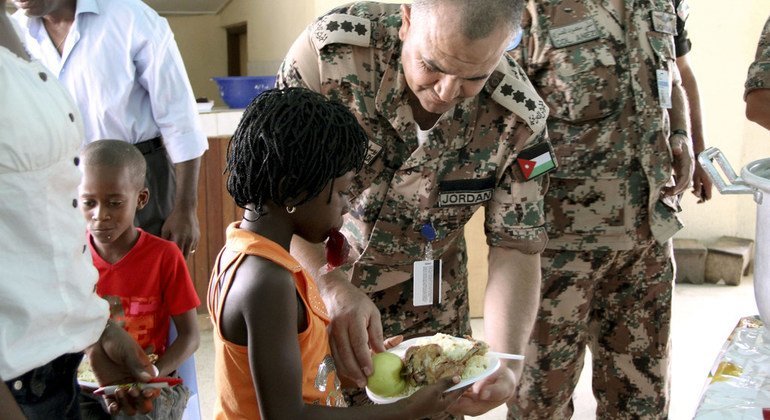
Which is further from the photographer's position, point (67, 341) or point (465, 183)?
point (465, 183)

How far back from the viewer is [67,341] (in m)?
1.11

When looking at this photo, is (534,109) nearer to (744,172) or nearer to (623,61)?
(744,172)

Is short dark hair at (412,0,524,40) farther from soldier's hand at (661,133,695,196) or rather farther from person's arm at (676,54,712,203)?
person's arm at (676,54,712,203)

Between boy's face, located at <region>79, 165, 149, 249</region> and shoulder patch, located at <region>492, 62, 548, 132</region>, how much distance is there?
97 centimetres

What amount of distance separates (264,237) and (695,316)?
11.3 feet

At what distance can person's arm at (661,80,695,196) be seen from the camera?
2.50 m

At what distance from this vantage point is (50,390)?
1187 mm

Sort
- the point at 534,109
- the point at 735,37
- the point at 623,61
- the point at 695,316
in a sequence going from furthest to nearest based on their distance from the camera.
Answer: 1. the point at 735,37
2. the point at 695,316
3. the point at 623,61
4. the point at 534,109

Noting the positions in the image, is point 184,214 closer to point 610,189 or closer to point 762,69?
point 610,189

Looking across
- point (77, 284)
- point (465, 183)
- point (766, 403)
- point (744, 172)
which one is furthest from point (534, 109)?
point (77, 284)

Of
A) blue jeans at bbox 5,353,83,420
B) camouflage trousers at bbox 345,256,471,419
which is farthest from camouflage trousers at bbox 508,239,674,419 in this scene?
blue jeans at bbox 5,353,83,420

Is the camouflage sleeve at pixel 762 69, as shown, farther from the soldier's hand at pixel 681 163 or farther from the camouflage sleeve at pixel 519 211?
the camouflage sleeve at pixel 519 211

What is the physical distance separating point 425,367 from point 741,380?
1.76ft

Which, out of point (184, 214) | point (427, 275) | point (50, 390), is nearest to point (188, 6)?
point (184, 214)
